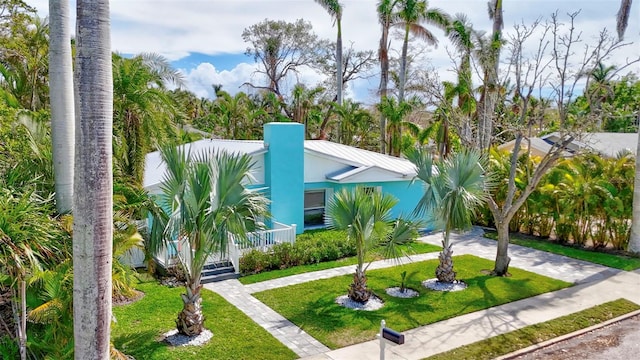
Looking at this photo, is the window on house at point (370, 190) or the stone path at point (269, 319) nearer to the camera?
the stone path at point (269, 319)

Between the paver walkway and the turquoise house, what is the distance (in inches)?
166

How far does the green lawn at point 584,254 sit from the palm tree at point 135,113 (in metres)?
14.8

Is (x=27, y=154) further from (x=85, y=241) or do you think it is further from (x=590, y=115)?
(x=590, y=115)

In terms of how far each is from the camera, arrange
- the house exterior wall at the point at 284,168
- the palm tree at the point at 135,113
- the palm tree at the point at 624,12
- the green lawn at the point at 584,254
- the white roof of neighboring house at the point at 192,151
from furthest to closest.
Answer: the palm tree at the point at 624,12 < the house exterior wall at the point at 284,168 < the white roof of neighboring house at the point at 192,151 < the green lawn at the point at 584,254 < the palm tree at the point at 135,113

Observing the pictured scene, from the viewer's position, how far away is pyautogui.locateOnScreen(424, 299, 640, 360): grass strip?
9570mm

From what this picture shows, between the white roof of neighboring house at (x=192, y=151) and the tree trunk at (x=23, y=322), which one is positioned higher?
the white roof of neighboring house at (x=192, y=151)

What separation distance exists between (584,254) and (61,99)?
18148mm

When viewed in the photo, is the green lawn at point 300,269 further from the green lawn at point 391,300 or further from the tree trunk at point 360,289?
the tree trunk at point 360,289

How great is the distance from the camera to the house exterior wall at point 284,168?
17.9 m

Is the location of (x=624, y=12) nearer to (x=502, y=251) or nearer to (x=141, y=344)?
(x=502, y=251)

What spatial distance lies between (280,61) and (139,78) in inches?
1275

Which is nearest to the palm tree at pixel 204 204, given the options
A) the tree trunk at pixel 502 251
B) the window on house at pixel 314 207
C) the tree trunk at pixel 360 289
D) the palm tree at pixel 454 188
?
the tree trunk at pixel 360 289

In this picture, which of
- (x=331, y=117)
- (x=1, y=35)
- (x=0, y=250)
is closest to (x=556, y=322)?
(x=0, y=250)

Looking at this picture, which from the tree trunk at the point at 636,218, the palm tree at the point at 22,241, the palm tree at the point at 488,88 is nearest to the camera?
the palm tree at the point at 22,241
